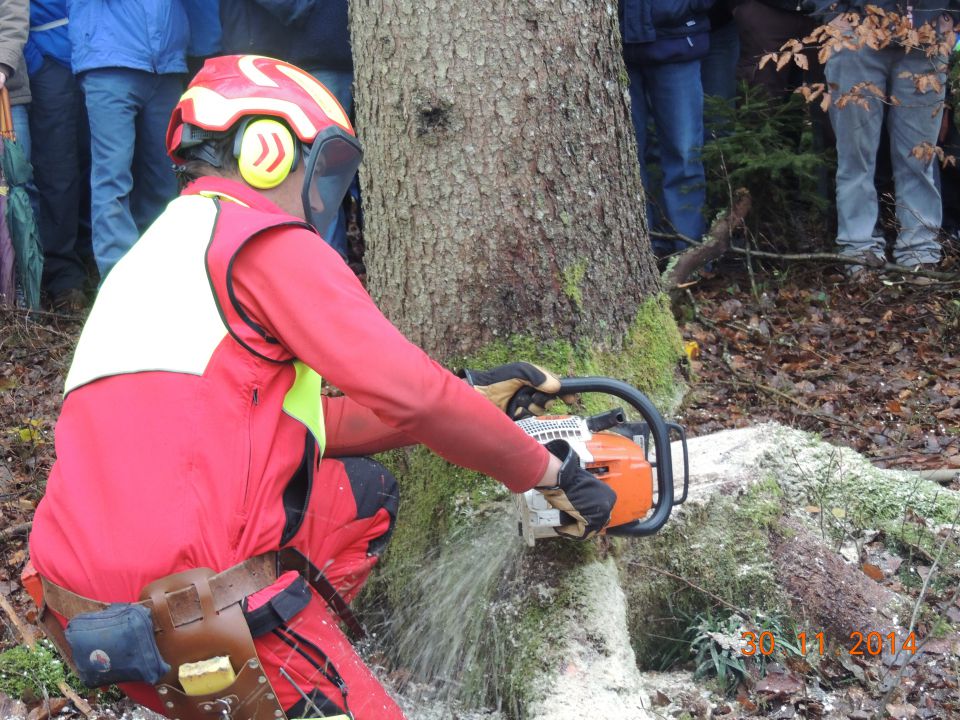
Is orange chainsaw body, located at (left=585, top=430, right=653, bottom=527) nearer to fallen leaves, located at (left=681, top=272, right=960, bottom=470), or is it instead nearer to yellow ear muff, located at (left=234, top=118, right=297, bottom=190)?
yellow ear muff, located at (left=234, top=118, right=297, bottom=190)

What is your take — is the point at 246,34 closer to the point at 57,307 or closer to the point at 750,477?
the point at 57,307

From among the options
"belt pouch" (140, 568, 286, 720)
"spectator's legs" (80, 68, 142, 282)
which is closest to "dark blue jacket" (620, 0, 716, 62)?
"spectator's legs" (80, 68, 142, 282)

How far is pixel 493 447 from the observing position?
2422 millimetres

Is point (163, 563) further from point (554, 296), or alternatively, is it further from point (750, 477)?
point (750, 477)

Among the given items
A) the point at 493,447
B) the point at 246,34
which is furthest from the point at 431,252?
the point at 246,34

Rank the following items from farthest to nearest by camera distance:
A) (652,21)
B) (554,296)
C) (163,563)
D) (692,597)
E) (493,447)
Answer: (652,21) < (692,597) < (554,296) < (493,447) < (163,563)

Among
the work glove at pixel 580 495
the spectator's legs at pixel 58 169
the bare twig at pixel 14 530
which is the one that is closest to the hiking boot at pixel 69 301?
the spectator's legs at pixel 58 169

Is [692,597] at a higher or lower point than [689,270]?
lower

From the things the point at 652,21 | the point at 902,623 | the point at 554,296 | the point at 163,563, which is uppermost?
the point at 652,21

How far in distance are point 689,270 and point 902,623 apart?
3.25 metres

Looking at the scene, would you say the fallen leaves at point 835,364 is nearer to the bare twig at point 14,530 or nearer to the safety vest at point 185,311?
the safety vest at point 185,311

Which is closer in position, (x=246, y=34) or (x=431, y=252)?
(x=431, y=252)

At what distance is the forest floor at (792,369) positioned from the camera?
15.7 feet

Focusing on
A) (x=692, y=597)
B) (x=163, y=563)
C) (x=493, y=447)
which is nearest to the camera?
(x=163, y=563)
